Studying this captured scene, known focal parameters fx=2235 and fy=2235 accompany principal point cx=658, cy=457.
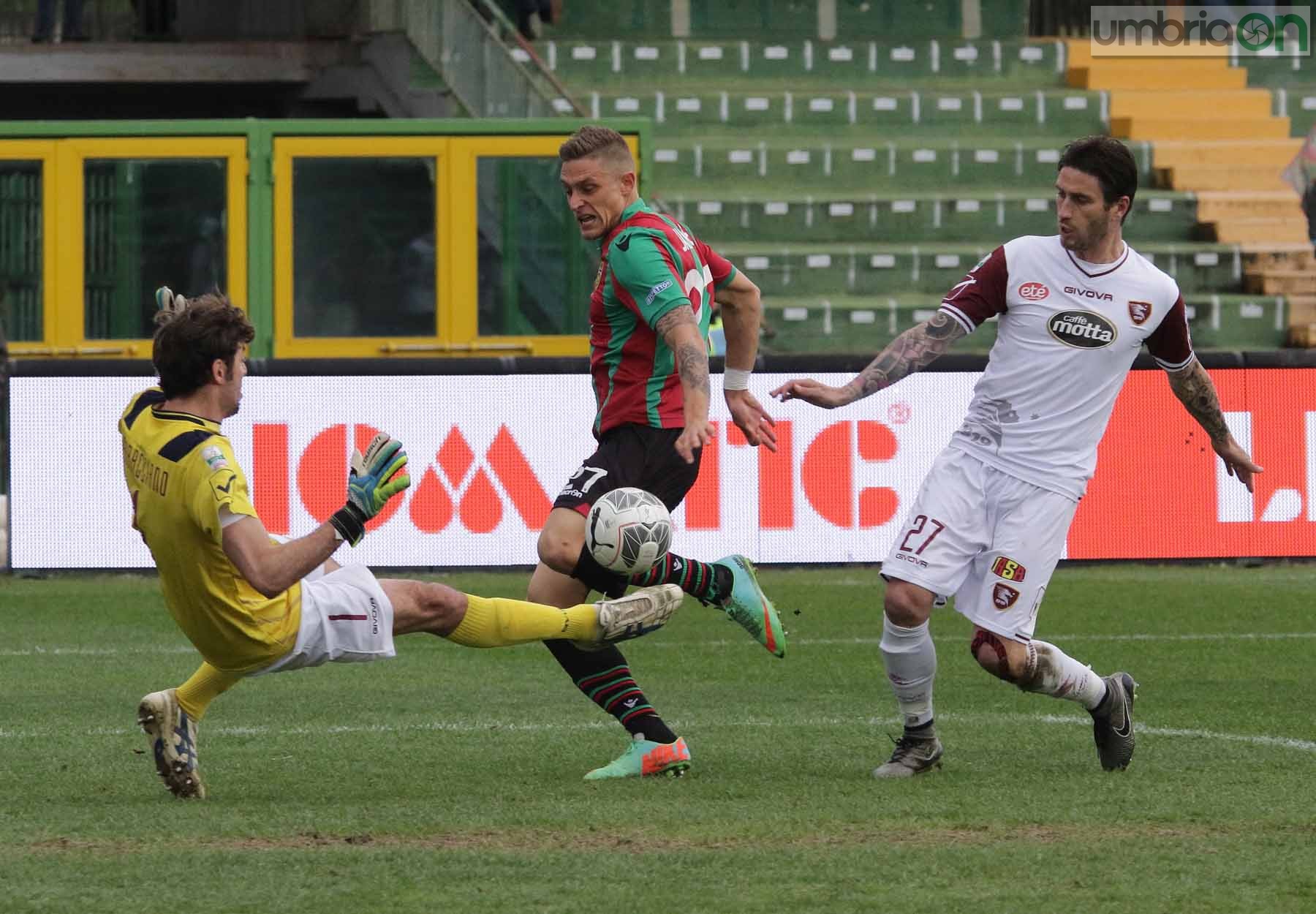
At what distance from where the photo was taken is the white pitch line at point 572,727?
7668 mm

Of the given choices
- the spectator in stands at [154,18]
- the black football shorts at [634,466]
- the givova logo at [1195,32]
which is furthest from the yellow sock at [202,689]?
the givova logo at [1195,32]

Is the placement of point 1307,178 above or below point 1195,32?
below

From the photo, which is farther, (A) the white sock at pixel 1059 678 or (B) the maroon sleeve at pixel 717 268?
(B) the maroon sleeve at pixel 717 268

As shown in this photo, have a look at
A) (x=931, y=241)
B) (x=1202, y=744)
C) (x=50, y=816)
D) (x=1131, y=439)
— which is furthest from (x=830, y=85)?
(x=50, y=816)

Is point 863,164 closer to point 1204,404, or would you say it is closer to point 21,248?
point 21,248

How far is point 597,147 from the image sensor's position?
6508mm

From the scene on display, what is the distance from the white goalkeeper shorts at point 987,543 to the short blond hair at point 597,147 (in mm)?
1327

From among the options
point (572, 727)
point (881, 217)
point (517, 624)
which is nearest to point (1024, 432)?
point (517, 624)

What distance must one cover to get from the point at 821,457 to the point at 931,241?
31.5 ft

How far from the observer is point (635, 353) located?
668 centimetres

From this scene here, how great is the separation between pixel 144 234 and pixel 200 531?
11803 millimetres

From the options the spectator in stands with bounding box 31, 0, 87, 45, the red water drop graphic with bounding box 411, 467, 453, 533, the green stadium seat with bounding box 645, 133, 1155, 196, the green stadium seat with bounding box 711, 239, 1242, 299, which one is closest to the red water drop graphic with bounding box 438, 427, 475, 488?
the red water drop graphic with bounding box 411, 467, 453, 533

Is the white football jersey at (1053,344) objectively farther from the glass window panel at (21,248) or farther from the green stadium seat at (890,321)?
the green stadium seat at (890,321)

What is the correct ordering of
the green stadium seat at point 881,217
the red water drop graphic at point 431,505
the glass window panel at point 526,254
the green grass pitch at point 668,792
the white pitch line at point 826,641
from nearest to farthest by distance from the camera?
the green grass pitch at point 668,792, the white pitch line at point 826,641, the red water drop graphic at point 431,505, the glass window panel at point 526,254, the green stadium seat at point 881,217
